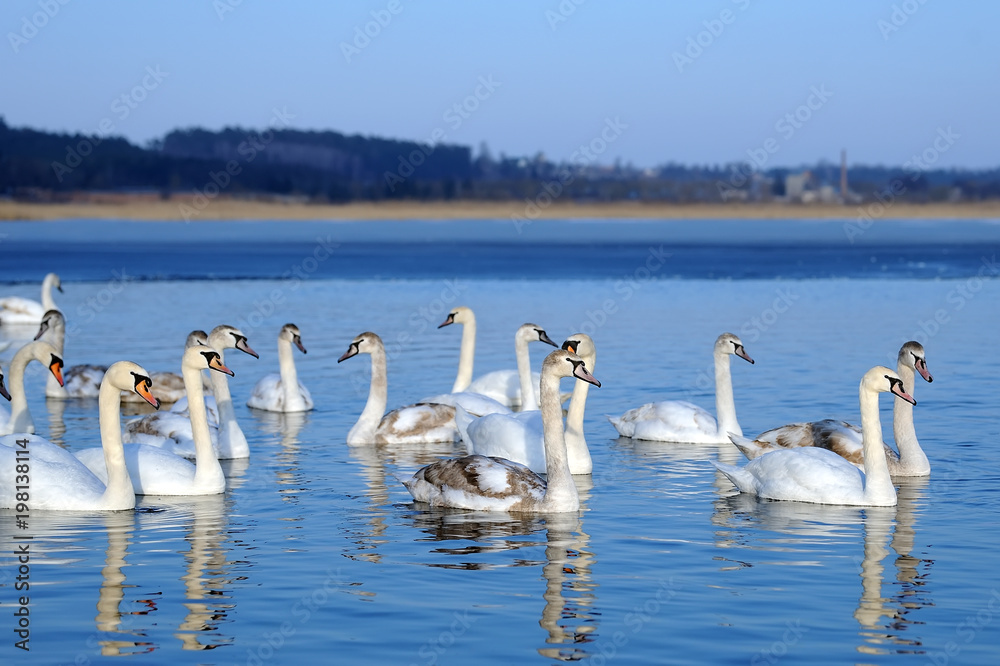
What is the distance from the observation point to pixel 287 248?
201 ft

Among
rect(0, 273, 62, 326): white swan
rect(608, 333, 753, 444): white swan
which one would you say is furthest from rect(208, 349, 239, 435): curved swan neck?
rect(0, 273, 62, 326): white swan

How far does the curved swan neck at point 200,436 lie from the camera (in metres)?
10.7

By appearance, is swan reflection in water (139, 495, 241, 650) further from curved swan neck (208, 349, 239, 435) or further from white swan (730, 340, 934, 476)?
white swan (730, 340, 934, 476)

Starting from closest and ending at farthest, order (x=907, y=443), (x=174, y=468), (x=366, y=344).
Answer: (x=174, y=468) → (x=907, y=443) → (x=366, y=344)

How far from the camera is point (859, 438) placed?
461 inches

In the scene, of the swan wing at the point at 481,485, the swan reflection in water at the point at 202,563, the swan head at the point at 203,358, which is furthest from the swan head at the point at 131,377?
the swan wing at the point at 481,485

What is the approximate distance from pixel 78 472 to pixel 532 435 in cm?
371

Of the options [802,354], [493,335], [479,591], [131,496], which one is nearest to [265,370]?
[493,335]

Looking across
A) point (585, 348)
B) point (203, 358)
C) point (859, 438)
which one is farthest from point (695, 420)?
point (203, 358)

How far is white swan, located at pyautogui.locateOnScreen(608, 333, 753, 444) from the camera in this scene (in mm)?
13250

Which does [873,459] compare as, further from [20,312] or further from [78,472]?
[20,312]

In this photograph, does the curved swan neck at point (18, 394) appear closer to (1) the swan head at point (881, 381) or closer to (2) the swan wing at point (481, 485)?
(2) the swan wing at point (481, 485)

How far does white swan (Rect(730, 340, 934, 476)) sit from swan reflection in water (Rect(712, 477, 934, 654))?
0.56 feet

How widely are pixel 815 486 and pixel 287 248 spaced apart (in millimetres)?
52436
